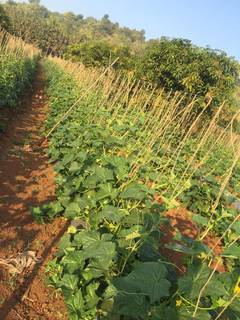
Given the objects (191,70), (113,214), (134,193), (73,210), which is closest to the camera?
(113,214)

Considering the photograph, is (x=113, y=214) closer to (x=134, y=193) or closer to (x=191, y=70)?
(x=134, y=193)

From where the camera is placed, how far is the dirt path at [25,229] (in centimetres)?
311

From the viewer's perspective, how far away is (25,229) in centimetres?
405

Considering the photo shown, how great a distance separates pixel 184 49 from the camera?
13.3 metres

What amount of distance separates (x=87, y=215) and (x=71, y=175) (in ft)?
3.18

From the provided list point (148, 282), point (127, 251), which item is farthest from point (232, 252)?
point (127, 251)

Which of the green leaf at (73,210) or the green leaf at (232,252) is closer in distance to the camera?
the green leaf at (232,252)

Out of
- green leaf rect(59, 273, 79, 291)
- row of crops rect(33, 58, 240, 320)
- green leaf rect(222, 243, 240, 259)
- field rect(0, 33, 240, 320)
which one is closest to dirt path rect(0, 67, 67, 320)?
field rect(0, 33, 240, 320)

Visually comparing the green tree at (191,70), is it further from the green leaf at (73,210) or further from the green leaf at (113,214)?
the green leaf at (113,214)

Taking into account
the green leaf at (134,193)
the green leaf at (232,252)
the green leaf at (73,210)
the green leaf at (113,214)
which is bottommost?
the green leaf at (73,210)

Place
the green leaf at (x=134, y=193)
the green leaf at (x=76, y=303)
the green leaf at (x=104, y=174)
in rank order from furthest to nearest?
the green leaf at (x=104, y=174) → the green leaf at (x=134, y=193) → the green leaf at (x=76, y=303)

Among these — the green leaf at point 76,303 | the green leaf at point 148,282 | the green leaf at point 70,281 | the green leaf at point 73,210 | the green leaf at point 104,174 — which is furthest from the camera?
the green leaf at point 73,210

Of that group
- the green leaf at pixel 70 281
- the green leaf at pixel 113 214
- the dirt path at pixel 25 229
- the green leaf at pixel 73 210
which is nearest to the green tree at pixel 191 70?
the dirt path at pixel 25 229

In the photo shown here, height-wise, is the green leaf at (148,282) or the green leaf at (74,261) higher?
the green leaf at (148,282)
